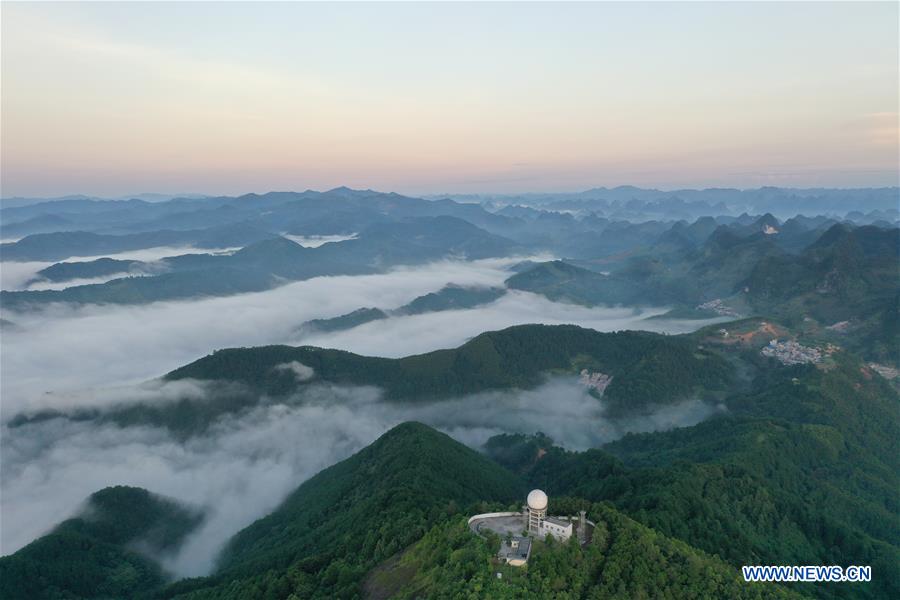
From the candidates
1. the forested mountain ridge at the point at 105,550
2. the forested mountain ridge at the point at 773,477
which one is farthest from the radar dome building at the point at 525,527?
the forested mountain ridge at the point at 105,550

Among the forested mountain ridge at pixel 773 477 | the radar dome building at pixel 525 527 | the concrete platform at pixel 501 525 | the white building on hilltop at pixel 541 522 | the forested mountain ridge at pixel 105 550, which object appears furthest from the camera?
the forested mountain ridge at pixel 105 550

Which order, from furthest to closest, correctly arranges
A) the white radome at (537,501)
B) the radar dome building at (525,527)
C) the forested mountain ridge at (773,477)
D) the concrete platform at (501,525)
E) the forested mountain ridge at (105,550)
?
1. the forested mountain ridge at (105,550)
2. the forested mountain ridge at (773,477)
3. the concrete platform at (501,525)
4. the white radome at (537,501)
5. the radar dome building at (525,527)

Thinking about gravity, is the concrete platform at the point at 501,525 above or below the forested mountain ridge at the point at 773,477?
above

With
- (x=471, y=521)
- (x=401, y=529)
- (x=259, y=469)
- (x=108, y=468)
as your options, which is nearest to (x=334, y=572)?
(x=401, y=529)

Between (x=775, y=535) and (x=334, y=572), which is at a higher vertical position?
(x=334, y=572)

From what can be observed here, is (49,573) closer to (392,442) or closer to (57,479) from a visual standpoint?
(57,479)

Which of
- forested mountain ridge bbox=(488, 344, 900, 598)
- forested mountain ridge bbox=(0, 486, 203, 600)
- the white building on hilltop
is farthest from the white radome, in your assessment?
forested mountain ridge bbox=(0, 486, 203, 600)

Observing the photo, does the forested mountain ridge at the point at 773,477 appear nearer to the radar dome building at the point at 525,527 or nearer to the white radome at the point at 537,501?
the radar dome building at the point at 525,527

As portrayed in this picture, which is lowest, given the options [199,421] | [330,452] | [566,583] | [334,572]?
[330,452]

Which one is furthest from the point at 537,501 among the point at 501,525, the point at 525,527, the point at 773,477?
the point at 773,477

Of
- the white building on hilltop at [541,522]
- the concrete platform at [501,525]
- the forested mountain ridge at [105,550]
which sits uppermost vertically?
the white building on hilltop at [541,522]
